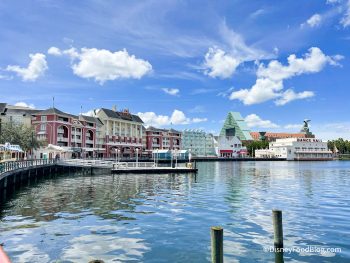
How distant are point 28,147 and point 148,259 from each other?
75.2m

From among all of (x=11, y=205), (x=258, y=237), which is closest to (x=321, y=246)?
(x=258, y=237)

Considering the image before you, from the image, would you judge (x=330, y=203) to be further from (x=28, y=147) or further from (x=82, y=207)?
(x=28, y=147)

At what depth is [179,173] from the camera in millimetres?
67125

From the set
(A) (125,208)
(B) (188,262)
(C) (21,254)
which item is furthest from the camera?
(A) (125,208)

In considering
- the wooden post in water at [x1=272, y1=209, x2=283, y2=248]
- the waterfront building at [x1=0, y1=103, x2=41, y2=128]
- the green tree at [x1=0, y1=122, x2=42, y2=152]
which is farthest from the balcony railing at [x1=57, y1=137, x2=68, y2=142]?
the wooden post in water at [x1=272, y1=209, x2=283, y2=248]

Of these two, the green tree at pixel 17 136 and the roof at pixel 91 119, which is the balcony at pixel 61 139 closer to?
the roof at pixel 91 119

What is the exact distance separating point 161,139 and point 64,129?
74.1 metres

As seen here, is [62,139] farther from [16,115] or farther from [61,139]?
[16,115]

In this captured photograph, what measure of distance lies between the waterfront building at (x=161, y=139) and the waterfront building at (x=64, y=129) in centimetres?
4845

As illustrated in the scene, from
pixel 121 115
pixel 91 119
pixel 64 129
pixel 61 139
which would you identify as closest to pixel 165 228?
pixel 61 139

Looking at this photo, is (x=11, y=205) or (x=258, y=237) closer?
(x=258, y=237)

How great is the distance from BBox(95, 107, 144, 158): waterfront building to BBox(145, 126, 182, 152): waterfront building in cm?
1071

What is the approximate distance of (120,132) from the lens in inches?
6043

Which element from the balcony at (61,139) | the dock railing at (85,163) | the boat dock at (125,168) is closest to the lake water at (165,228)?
the boat dock at (125,168)
